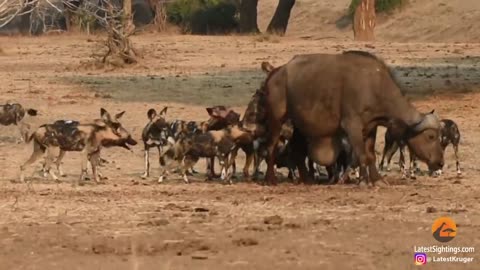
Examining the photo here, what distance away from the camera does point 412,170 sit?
694 inches

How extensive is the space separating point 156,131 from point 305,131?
8.58 ft

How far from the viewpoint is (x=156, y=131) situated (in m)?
18.1

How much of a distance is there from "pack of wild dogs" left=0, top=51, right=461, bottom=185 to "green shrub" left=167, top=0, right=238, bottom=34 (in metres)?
37.9

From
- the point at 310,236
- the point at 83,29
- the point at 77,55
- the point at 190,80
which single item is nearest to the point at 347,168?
the point at 310,236

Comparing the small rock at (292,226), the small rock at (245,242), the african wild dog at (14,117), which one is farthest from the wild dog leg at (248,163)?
the african wild dog at (14,117)

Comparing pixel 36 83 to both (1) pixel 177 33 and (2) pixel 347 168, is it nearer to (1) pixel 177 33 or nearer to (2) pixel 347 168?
(2) pixel 347 168

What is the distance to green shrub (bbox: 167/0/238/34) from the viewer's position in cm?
5703

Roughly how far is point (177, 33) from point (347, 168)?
121 feet

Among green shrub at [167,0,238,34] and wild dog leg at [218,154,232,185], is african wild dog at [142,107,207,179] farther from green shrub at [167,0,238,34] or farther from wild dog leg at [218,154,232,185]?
green shrub at [167,0,238,34]

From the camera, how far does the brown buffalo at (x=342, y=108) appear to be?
52.1 feet

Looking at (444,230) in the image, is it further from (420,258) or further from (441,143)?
(441,143)

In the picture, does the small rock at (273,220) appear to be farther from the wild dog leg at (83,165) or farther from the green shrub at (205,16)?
the green shrub at (205,16)

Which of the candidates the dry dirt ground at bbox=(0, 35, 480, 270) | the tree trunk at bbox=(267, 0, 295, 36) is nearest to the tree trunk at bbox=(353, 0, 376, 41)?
the tree trunk at bbox=(267, 0, 295, 36)

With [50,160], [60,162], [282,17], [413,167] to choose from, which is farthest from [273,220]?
[282,17]
